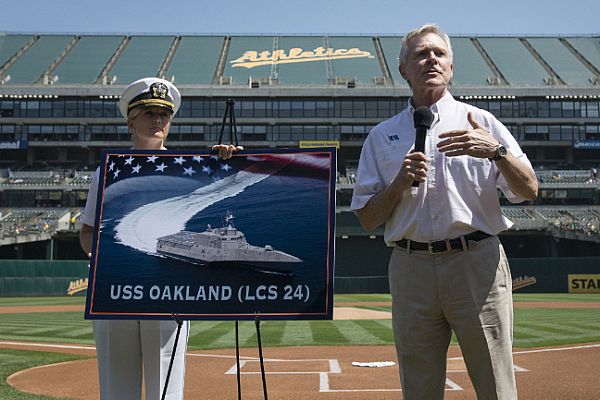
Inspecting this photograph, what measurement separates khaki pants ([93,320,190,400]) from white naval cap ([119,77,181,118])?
135cm

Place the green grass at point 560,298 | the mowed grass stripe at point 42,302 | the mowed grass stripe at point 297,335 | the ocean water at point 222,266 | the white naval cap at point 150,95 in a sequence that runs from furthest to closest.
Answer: the green grass at point 560,298, the mowed grass stripe at point 42,302, the mowed grass stripe at point 297,335, the white naval cap at point 150,95, the ocean water at point 222,266

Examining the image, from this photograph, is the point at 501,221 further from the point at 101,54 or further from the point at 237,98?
the point at 101,54

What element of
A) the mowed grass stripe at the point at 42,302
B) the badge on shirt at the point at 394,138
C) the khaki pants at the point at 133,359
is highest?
the badge on shirt at the point at 394,138

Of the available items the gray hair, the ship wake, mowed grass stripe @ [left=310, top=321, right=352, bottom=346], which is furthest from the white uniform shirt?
mowed grass stripe @ [left=310, top=321, right=352, bottom=346]

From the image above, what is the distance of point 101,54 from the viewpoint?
196ft

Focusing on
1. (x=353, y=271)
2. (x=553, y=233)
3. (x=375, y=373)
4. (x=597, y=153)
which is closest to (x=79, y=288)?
(x=353, y=271)

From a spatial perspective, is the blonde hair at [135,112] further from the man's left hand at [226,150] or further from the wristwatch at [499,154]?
the wristwatch at [499,154]

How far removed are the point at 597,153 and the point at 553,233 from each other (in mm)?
14063

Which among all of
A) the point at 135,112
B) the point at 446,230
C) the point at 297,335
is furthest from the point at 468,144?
the point at 297,335

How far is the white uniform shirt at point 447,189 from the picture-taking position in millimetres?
3002

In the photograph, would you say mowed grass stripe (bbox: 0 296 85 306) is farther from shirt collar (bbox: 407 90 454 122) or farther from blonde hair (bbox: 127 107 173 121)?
shirt collar (bbox: 407 90 454 122)

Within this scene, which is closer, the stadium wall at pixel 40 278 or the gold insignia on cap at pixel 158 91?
the gold insignia on cap at pixel 158 91

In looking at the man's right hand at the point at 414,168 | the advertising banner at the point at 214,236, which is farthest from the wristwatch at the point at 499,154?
the advertising banner at the point at 214,236

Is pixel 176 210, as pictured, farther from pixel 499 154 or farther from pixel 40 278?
pixel 40 278
